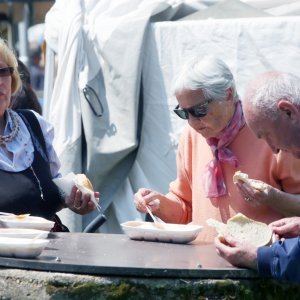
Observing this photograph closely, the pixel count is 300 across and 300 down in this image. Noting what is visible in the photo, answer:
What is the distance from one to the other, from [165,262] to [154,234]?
523mm

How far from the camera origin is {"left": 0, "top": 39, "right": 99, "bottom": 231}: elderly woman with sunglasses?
4.18 m

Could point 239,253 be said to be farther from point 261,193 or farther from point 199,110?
point 199,110

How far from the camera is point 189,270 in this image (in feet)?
10.9

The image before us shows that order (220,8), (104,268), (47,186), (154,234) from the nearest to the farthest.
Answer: (104,268) < (154,234) < (47,186) < (220,8)

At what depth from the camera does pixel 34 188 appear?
13.9 feet

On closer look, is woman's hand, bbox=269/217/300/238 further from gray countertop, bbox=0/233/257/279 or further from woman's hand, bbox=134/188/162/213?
woman's hand, bbox=134/188/162/213

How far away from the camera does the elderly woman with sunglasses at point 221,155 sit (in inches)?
157

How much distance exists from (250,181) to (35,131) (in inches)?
42.5

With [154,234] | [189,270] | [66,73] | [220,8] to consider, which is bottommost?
[66,73]

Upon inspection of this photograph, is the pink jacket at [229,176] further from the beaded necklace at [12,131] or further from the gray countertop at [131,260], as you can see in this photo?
the beaded necklace at [12,131]

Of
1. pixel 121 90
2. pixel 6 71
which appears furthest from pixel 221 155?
pixel 121 90

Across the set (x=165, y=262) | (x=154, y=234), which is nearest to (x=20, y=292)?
(x=165, y=262)

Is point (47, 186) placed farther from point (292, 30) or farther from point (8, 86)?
point (292, 30)

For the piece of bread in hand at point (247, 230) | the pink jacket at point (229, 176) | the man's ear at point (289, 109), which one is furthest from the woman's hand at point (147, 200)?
the man's ear at point (289, 109)
